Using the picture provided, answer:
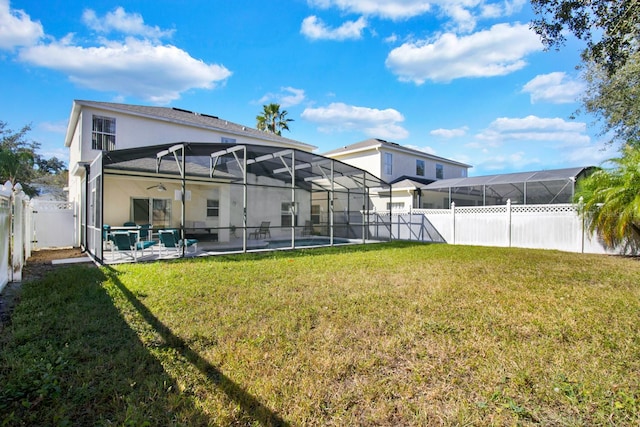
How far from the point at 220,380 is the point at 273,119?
28.2m

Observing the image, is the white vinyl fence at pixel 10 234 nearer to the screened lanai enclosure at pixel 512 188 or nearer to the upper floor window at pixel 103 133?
the upper floor window at pixel 103 133

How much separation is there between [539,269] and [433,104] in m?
14.4

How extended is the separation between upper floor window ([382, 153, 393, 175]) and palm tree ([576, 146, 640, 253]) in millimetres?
11639

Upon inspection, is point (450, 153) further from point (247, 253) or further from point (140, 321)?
point (140, 321)

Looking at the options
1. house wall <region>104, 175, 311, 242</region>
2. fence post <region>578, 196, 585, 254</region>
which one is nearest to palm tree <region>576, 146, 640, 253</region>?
fence post <region>578, 196, 585, 254</region>

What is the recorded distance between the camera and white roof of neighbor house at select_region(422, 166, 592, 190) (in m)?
14.9

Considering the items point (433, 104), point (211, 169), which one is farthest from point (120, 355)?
point (433, 104)

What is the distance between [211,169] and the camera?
39.7 feet

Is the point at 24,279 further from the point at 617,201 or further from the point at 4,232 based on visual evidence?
the point at 617,201

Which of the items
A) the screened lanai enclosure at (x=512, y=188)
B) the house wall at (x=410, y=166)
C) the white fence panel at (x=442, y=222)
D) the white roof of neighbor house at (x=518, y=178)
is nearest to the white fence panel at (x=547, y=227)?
the white fence panel at (x=442, y=222)

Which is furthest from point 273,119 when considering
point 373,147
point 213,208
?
point 213,208

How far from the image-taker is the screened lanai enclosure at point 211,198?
32.4 ft

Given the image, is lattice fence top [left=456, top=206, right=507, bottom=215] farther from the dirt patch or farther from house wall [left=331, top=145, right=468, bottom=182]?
the dirt patch

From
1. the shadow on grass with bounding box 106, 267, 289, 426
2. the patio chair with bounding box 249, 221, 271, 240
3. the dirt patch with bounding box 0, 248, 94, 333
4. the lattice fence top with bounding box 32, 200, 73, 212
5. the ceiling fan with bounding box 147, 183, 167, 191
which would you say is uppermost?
the ceiling fan with bounding box 147, 183, 167, 191
